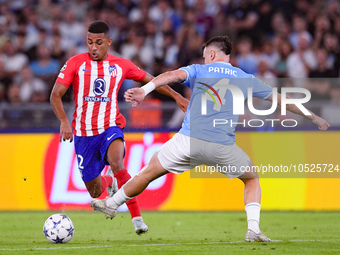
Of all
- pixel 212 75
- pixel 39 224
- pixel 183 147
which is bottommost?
pixel 39 224

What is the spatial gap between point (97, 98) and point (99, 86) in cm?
15

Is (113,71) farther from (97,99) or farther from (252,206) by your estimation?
(252,206)

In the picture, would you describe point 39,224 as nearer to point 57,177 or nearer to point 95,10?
point 57,177

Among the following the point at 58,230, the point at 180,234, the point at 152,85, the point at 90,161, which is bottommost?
the point at 180,234

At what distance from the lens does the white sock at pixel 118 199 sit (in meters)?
7.19

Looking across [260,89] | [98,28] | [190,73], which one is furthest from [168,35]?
[190,73]

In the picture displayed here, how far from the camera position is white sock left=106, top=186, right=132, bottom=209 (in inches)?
283

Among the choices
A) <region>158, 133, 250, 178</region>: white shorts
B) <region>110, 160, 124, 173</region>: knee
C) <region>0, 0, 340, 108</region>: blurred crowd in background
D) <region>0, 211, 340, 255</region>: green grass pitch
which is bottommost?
<region>0, 211, 340, 255</region>: green grass pitch

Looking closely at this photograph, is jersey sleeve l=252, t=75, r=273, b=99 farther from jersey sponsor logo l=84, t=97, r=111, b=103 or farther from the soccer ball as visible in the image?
the soccer ball

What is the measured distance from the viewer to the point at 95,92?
818cm

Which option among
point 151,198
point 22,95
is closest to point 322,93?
point 151,198

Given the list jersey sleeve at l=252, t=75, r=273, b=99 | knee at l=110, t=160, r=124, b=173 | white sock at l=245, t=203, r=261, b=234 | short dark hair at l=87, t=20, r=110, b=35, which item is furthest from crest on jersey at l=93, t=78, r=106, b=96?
white sock at l=245, t=203, r=261, b=234

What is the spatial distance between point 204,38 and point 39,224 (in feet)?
22.4

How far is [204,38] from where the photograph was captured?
1507 cm
